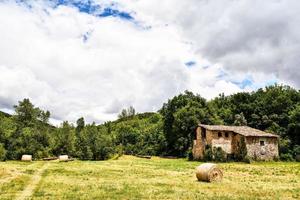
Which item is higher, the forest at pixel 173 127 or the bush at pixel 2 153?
the forest at pixel 173 127

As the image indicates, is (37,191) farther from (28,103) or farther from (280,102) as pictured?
(280,102)

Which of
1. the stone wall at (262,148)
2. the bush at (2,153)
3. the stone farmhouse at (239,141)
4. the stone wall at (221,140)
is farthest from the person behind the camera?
the bush at (2,153)

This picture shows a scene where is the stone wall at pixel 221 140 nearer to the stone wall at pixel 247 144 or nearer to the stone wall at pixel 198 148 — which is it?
the stone wall at pixel 247 144

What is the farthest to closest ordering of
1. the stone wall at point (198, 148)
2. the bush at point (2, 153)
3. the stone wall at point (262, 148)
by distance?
the bush at point (2, 153) < the stone wall at point (198, 148) < the stone wall at point (262, 148)

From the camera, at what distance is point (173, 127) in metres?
83.4

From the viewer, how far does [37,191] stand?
2256 cm

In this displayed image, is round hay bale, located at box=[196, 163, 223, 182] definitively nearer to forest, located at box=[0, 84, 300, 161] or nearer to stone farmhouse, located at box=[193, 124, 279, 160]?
Result: stone farmhouse, located at box=[193, 124, 279, 160]

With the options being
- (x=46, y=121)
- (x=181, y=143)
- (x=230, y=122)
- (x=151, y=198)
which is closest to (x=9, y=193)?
(x=151, y=198)

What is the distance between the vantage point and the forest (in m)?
74.4

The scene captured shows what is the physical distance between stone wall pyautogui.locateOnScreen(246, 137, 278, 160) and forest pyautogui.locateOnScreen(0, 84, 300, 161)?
3.72 metres

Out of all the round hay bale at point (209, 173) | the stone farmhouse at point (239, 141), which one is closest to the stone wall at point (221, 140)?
the stone farmhouse at point (239, 141)

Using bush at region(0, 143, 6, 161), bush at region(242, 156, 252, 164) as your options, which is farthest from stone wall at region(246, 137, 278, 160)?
bush at region(0, 143, 6, 161)

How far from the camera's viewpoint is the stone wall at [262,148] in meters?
62.6

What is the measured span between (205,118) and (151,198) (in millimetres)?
61640
